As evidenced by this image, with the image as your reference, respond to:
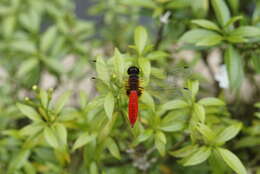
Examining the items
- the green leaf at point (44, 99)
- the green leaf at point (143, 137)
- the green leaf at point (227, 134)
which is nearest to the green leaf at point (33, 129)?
the green leaf at point (44, 99)

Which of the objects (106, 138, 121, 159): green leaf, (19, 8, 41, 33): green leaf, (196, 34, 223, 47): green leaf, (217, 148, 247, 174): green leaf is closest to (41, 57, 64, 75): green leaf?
(19, 8, 41, 33): green leaf

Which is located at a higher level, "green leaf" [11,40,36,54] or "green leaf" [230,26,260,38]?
"green leaf" [11,40,36,54]

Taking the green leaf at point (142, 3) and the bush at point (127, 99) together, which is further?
the green leaf at point (142, 3)

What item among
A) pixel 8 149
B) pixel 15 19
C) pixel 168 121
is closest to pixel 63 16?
pixel 15 19

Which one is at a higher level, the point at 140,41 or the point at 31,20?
the point at 31,20

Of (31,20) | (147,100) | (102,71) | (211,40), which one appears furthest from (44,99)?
(31,20)

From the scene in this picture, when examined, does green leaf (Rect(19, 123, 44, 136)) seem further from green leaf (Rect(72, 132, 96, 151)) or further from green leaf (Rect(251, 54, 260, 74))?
green leaf (Rect(251, 54, 260, 74))

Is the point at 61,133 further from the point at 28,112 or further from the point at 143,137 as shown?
the point at 143,137

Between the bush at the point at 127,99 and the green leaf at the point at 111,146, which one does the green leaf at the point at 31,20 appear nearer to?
the bush at the point at 127,99
